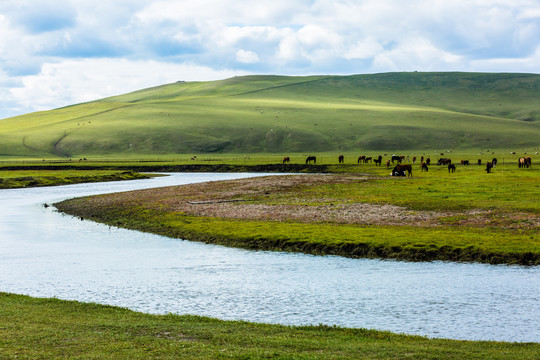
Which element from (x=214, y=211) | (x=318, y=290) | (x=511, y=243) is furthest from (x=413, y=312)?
(x=214, y=211)

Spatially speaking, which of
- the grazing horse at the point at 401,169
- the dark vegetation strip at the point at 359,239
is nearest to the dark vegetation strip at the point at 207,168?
the grazing horse at the point at 401,169

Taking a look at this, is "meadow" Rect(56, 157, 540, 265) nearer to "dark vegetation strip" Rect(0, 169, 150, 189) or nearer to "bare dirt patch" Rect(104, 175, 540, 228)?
"bare dirt patch" Rect(104, 175, 540, 228)

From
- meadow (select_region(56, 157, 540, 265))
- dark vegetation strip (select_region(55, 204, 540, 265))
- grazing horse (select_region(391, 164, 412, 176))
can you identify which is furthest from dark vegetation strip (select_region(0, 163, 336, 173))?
dark vegetation strip (select_region(55, 204, 540, 265))

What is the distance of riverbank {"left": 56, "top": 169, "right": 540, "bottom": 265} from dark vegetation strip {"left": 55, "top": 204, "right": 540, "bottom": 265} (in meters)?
0.06

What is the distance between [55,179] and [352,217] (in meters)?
70.3

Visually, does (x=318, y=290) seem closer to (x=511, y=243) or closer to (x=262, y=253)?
(x=262, y=253)

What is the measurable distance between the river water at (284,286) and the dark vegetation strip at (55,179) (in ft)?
191

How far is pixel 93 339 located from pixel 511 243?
2368 centimetres

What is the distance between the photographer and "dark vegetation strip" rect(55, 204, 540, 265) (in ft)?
102

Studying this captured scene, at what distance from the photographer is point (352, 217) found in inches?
1694

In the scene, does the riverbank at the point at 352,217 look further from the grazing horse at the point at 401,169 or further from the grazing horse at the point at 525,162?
the grazing horse at the point at 525,162

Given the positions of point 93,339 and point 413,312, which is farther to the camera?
point 413,312

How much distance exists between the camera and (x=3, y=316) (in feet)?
62.7

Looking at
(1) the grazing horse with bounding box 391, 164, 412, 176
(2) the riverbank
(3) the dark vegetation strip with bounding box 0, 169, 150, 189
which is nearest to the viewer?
(2) the riverbank
